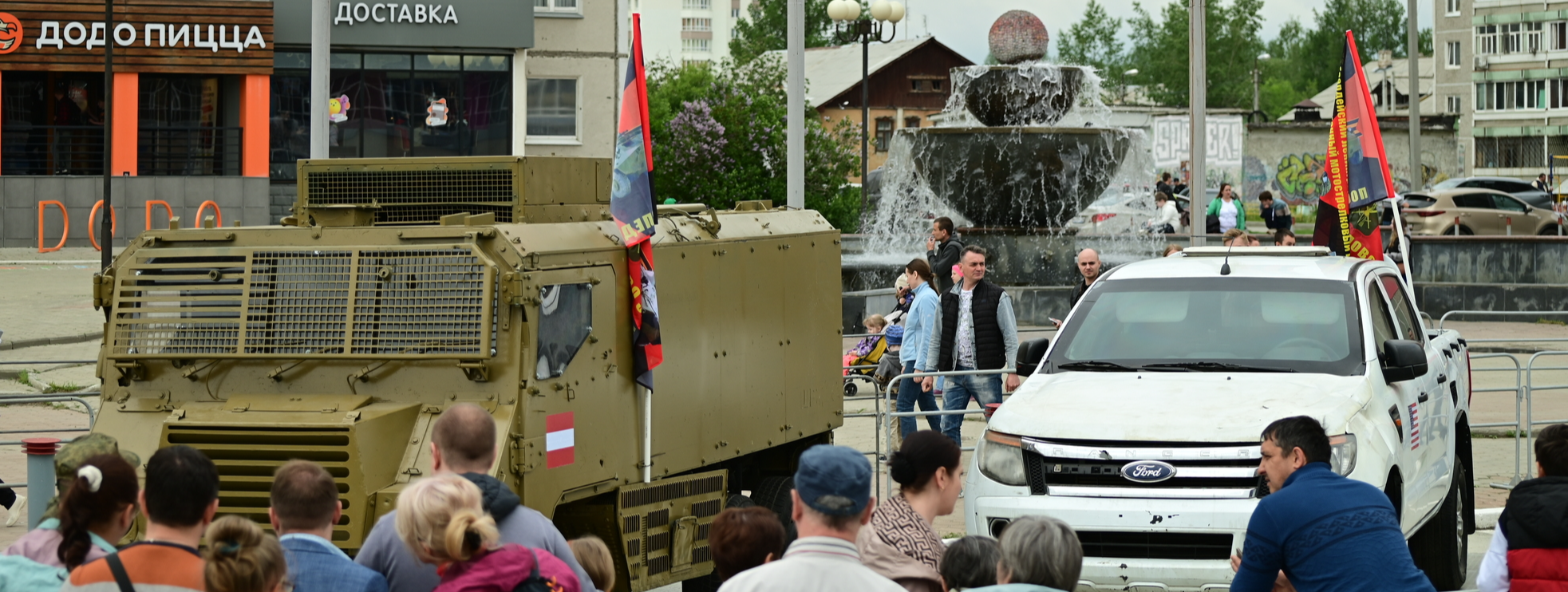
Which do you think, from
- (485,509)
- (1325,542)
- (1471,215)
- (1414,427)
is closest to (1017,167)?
(1414,427)

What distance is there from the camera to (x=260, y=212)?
3825 centimetres

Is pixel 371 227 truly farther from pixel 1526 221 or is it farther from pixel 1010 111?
pixel 1526 221

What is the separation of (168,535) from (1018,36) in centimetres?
2440

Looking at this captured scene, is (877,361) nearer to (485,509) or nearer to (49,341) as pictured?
(49,341)

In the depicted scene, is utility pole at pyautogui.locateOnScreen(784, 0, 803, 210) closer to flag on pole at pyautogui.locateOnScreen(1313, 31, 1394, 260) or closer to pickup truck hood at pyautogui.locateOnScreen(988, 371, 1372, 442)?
flag on pole at pyautogui.locateOnScreen(1313, 31, 1394, 260)

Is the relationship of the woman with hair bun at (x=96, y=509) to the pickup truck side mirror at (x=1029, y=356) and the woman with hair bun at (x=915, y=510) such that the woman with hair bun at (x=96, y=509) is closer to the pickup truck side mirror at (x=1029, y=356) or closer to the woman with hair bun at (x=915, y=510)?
the woman with hair bun at (x=915, y=510)

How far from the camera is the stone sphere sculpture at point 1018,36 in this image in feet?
92.3

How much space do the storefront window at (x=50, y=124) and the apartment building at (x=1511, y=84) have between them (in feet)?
205

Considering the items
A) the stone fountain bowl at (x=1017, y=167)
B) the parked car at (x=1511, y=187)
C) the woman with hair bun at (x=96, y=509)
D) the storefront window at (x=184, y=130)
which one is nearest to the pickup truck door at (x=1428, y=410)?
the woman with hair bun at (x=96, y=509)

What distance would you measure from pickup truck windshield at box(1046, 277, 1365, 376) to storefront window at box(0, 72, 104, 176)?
32696mm

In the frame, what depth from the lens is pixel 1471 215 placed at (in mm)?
40188

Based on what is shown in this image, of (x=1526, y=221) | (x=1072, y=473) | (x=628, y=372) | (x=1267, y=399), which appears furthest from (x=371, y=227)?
(x=1526, y=221)

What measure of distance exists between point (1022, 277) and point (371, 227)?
59.2 feet

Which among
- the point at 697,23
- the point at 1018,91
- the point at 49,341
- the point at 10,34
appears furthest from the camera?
the point at 697,23
